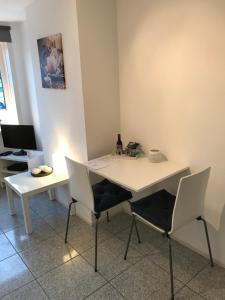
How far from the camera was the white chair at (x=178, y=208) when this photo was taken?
1640 millimetres

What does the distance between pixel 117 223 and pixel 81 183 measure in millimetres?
890

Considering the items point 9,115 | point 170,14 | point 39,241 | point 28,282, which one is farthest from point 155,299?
point 9,115

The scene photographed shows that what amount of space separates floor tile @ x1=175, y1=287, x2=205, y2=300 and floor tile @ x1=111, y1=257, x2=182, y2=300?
5cm

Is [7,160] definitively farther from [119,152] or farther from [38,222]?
[119,152]

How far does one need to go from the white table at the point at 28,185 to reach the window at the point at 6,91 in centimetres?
132

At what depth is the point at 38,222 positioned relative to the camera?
274cm

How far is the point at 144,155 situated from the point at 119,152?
26cm

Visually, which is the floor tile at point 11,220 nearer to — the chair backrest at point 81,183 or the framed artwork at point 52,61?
the chair backrest at point 81,183

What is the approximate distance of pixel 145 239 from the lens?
239 centimetres

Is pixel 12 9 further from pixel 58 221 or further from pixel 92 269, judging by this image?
pixel 92 269

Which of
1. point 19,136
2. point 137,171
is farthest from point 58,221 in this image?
point 19,136

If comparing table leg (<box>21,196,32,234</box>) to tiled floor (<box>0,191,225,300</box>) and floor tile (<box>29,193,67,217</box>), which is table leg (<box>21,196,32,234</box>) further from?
floor tile (<box>29,193,67,217</box>)

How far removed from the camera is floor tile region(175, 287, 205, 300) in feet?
5.76

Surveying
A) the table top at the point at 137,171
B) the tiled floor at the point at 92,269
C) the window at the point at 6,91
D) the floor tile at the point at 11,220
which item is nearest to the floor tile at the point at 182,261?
the tiled floor at the point at 92,269
